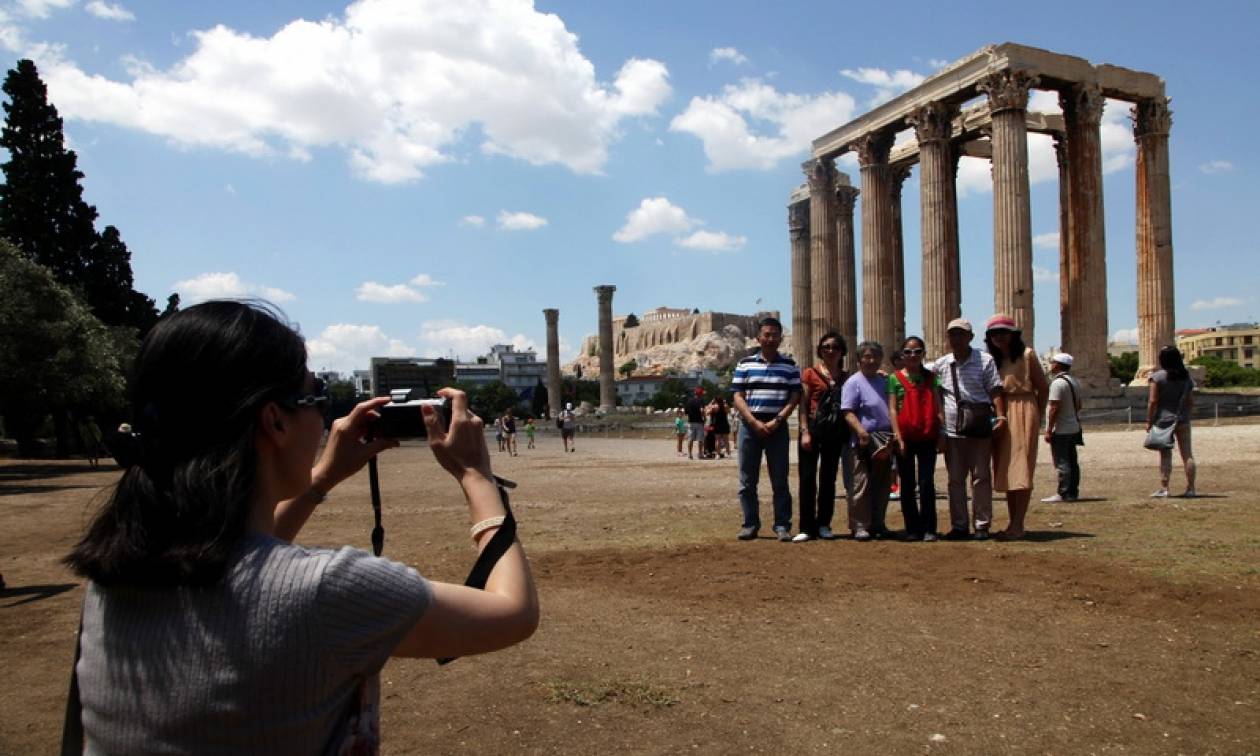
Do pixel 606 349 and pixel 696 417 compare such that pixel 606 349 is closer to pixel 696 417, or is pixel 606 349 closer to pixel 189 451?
pixel 696 417

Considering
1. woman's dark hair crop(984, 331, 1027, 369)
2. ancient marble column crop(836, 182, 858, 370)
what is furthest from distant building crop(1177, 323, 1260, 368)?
woman's dark hair crop(984, 331, 1027, 369)

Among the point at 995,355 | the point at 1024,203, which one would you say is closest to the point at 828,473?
the point at 995,355

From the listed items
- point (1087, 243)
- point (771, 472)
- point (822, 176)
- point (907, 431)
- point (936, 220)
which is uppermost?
point (822, 176)

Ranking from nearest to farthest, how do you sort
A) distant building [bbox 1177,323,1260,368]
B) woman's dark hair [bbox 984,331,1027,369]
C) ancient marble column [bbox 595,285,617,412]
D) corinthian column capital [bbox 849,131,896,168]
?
woman's dark hair [bbox 984,331,1027,369], corinthian column capital [bbox 849,131,896,168], ancient marble column [bbox 595,285,617,412], distant building [bbox 1177,323,1260,368]

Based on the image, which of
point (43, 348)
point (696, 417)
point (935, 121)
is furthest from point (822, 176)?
point (43, 348)

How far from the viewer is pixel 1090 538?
24.8 feet

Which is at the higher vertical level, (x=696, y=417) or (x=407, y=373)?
(x=407, y=373)

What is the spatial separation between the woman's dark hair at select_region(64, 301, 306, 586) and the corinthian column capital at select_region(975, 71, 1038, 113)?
3181 centimetres

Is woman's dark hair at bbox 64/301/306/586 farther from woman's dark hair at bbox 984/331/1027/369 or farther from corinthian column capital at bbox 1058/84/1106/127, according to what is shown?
corinthian column capital at bbox 1058/84/1106/127

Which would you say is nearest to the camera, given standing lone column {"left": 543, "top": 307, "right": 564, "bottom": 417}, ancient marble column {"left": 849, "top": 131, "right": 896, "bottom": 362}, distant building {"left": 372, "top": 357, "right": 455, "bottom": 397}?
distant building {"left": 372, "top": 357, "right": 455, "bottom": 397}

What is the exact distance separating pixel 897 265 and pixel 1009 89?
10.6 meters

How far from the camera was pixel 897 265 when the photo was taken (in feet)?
127

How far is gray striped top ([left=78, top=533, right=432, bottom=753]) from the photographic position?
4.66 feet

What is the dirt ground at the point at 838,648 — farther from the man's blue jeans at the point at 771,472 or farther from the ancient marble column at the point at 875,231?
the ancient marble column at the point at 875,231
